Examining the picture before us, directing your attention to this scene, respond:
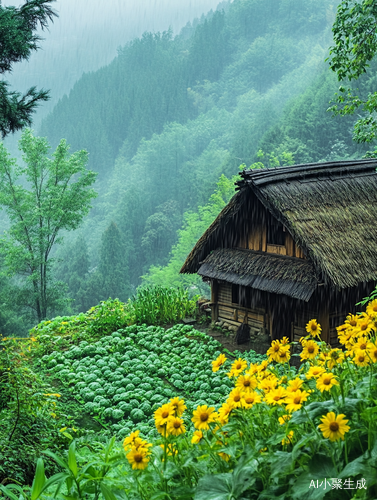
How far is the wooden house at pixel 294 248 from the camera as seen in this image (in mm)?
8852

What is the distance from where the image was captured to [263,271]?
9.70 meters

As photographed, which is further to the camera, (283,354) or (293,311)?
(293,311)

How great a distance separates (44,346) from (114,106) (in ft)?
290

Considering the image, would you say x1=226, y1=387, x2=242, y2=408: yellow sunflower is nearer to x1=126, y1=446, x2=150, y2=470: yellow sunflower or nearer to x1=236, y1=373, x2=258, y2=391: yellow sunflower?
x1=236, y1=373, x2=258, y2=391: yellow sunflower

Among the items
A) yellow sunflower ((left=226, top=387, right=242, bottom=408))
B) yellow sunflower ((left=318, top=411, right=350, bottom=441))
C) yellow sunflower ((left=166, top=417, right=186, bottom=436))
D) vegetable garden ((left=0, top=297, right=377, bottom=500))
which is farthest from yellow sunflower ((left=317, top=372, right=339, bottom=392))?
yellow sunflower ((left=166, top=417, right=186, bottom=436))

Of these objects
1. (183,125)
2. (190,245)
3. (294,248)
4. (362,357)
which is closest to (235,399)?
(362,357)

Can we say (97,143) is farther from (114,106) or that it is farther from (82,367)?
(82,367)

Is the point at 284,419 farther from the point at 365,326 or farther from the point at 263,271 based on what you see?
the point at 263,271

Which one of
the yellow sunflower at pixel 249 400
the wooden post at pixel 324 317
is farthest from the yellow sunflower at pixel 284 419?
the wooden post at pixel 324 317

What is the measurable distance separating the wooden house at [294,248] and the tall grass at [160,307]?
3.03ft

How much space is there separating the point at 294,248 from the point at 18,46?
6.24 meters

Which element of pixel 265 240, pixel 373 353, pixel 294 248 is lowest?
pixel 373 353

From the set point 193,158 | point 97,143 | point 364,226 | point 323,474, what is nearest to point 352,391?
point 323,474

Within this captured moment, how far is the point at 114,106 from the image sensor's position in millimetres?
91938
